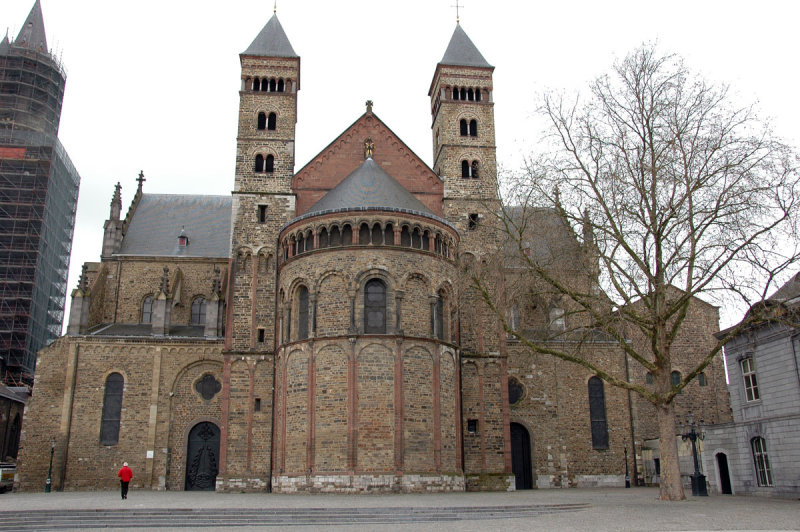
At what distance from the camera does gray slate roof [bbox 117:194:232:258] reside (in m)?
41.5

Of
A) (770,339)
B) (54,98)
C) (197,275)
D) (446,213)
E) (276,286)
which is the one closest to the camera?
(770,339)

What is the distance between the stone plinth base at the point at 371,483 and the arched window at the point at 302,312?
585 cm

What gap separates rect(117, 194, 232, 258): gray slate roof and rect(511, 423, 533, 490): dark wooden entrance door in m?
19.3

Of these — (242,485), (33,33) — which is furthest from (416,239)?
(33,33)

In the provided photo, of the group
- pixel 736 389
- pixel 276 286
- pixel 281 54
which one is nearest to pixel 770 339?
pixel 736 389

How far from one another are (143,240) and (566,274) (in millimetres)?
28246

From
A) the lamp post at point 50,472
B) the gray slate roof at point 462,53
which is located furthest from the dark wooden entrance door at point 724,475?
the lamp post at point 50,472

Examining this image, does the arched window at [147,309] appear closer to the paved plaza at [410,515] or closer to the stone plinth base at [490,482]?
the paved plaza at [410,515]

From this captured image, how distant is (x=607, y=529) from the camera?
15.1 meters

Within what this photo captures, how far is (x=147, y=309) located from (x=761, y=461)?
31.3m

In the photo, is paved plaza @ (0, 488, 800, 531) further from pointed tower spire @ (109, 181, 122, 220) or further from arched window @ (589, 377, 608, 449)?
pointed tower spire @ (109, 181, 122, 220)

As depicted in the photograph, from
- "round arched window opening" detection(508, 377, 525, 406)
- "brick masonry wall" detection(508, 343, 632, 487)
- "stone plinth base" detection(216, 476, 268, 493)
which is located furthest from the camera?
"round arched window opening" detection(508, 377, 525, 406)

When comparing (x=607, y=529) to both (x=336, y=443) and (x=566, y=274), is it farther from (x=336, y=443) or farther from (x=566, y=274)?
(x=336, y=443)

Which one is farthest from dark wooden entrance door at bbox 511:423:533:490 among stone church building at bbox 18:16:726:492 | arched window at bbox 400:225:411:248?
arched window at bbox 400:225:411:248
